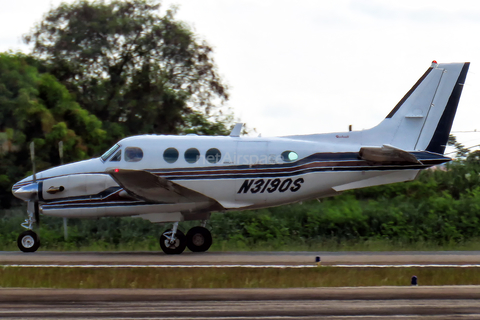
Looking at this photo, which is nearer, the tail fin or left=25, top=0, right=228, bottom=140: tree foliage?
the tail fin

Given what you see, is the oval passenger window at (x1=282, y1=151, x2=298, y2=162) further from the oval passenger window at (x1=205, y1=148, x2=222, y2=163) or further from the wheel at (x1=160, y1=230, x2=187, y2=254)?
the wheel at (x1=160, y1=230, x2=187, y2=254)

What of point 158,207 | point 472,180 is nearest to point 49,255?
point 158,207

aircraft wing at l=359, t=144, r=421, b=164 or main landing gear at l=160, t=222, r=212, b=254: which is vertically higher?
aircraft wing at l=359, t=144, r=421, b=164

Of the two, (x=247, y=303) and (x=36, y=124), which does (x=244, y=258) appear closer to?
(x=247, y=303)

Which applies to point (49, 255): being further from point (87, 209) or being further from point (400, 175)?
point (400, 175)

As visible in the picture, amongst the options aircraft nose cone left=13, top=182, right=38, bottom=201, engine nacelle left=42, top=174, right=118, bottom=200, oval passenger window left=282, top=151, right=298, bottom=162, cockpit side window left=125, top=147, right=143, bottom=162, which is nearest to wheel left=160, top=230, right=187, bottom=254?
engine nacelle left=42, top=174, right=118, bottom=200

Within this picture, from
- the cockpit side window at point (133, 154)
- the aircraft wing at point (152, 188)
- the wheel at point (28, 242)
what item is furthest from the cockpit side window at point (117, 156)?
the wheel at point (28, 242)

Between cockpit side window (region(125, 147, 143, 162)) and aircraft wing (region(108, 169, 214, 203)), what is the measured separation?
34.2 inches

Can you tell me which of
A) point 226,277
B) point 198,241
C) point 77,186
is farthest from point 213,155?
point 226,277

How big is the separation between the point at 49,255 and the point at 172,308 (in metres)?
8.27

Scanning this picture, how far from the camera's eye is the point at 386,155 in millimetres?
14789

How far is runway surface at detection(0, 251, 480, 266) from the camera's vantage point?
13.3 metres

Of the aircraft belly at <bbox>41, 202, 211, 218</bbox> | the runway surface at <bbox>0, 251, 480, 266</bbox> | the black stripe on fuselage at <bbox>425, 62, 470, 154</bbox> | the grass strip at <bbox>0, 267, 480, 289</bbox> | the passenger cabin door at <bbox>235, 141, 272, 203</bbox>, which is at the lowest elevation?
the runway surface at <bbox>0, 251, 480, 266</bbox>

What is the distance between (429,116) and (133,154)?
7.45 m
